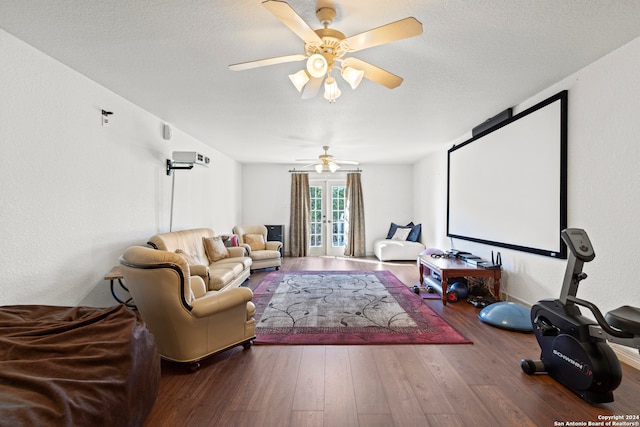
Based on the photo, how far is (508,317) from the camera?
296 centimetres

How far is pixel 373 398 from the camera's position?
1859 mm

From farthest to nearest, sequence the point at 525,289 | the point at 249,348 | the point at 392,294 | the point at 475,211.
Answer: the point at 475,211
the point at 392,294
the point at 525,289
the point at 249,348

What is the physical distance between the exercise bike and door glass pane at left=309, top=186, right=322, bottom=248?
5.98 m

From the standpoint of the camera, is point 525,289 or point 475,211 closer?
point 525,289

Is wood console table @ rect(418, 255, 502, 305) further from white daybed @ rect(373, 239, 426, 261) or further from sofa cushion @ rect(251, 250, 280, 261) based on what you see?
sofa cushion @ rect(251, 250, 280, 261)

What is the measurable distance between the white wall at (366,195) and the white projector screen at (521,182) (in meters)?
3.08

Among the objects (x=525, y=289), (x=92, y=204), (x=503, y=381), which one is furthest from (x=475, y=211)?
(x=92, y=204)

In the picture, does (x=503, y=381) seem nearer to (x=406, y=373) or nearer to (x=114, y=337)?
(x=406, y=373)

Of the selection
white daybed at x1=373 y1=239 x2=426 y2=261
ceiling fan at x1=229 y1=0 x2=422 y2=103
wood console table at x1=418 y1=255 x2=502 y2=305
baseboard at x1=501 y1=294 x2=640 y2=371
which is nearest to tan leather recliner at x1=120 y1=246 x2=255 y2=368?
ceiling fan at x1=229 y1=0 x2=422 y2=103

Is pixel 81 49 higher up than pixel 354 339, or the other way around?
pixel 81 49

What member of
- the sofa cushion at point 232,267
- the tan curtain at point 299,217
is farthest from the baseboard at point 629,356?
the tan curtain at point 299,217

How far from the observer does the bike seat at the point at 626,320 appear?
160 centimetres

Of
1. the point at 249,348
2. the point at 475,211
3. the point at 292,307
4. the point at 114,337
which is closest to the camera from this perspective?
the point at 114,337

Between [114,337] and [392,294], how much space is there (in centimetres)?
343
